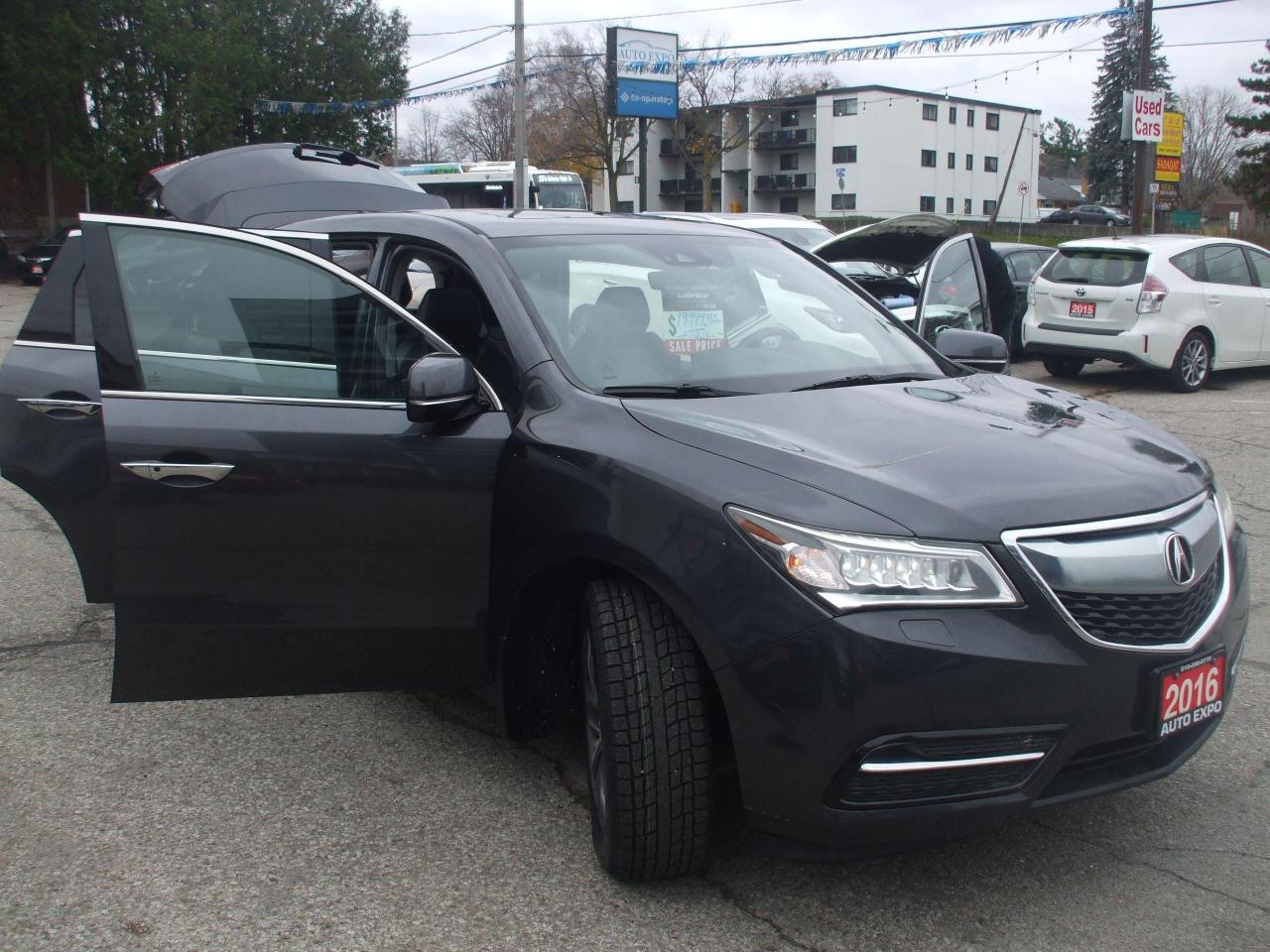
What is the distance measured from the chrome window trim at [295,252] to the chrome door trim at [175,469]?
20.3 inches

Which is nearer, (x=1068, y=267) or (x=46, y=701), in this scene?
(x=46, y=701)

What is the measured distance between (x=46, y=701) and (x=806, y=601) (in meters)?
3.07

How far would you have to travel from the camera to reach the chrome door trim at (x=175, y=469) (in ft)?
10.5

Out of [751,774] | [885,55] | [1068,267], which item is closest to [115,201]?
[885,55]

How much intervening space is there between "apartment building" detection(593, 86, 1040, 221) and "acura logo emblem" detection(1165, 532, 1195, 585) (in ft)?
217

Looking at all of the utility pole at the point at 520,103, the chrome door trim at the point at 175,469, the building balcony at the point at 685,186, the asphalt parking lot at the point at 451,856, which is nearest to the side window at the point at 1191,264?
the asphalt parking lot at the point at 451,856

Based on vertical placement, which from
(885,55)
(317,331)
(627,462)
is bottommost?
(627,462)

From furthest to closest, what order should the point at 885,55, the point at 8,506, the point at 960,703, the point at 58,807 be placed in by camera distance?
the point at 885,55 < the point at 8,506 < the point at 58,807 < the point at 960,703

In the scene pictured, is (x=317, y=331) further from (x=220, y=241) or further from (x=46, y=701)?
(x=46, y=701)

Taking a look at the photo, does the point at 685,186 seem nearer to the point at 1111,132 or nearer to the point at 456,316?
the point at 1111,132

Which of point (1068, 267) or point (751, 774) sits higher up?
point (1068, 267)

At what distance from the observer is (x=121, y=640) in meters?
Answer: 3.24

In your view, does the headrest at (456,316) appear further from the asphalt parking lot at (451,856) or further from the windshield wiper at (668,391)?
the asphalt parking lot at (451,856)

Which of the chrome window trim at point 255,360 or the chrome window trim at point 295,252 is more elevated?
the chrome window trim at point 295,252
